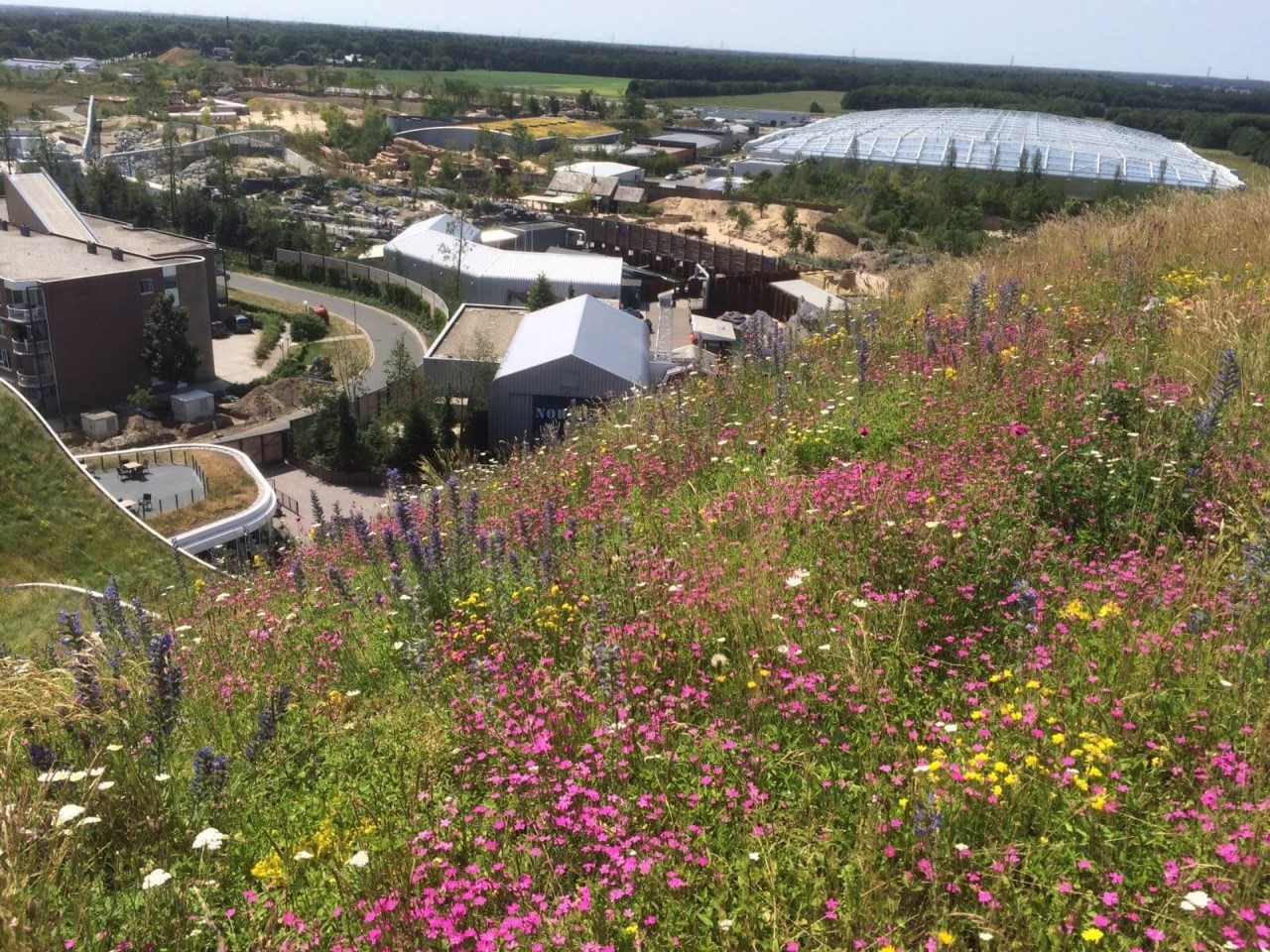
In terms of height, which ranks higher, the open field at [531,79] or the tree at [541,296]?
the open field at [531,79]

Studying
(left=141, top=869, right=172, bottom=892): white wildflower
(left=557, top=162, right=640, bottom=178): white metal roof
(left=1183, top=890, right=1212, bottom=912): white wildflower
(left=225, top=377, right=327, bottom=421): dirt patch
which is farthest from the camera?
(left=557, top=162, right=640, bottom=178): white metal roof

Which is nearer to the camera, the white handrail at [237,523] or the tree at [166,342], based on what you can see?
the white handrail at [237,523]

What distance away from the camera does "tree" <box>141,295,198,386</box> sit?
2692 cm

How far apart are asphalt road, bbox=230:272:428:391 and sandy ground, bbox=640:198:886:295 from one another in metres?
18.3

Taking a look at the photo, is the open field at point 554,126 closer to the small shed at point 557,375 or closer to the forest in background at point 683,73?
the forest in background at point 683,73

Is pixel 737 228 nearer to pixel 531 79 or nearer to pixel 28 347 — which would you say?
pixel 28 347

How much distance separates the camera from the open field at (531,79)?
13175 cm

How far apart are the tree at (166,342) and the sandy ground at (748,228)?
26.3 meters

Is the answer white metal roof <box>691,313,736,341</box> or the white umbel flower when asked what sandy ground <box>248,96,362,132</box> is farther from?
the white umbel flower

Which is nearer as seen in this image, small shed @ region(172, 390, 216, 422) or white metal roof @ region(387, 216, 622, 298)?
small shed @ region(172, 390, 216, 422)

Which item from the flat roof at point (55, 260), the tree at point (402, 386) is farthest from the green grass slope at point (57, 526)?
the flat roof at point (55, 260)

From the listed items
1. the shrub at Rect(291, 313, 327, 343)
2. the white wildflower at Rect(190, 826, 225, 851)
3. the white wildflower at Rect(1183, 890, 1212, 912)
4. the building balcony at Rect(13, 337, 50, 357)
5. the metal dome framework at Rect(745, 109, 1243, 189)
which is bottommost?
the shrub at Rect(291, 313, 327, 343)

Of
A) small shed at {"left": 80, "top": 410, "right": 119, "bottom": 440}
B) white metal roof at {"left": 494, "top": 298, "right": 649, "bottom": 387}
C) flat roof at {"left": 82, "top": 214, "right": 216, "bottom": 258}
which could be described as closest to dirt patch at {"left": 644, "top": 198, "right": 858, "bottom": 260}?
white metal roof at {"left": 494, "top": 298, "right": 649, "bottom": 387}

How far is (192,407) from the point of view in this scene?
26266mm
